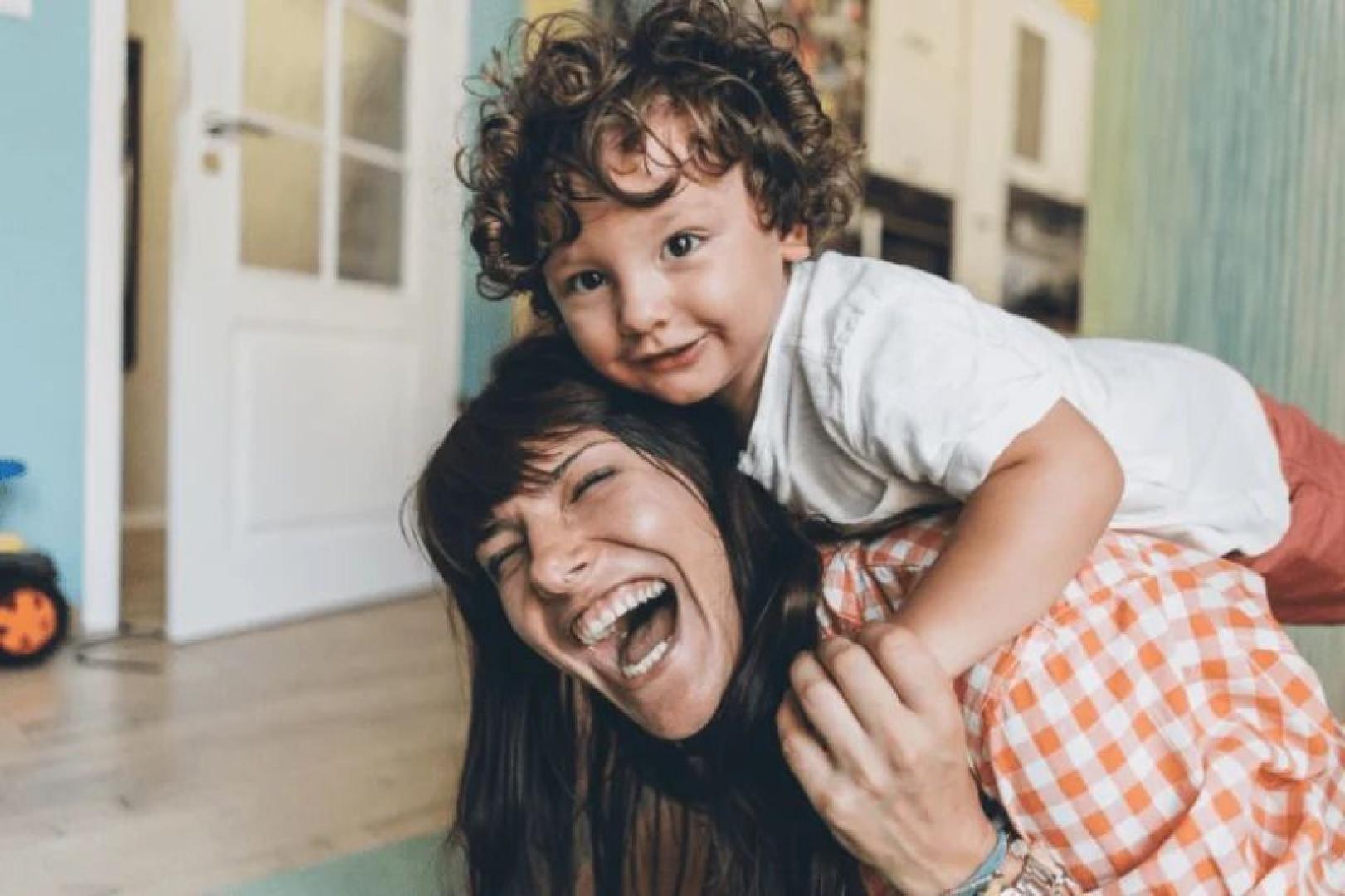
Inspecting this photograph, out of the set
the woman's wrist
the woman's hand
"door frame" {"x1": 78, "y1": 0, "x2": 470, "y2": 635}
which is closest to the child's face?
the woman's hand

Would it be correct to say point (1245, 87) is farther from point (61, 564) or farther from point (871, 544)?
point (61, 564)

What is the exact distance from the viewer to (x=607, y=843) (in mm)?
1049

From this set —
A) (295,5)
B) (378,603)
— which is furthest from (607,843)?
(295,5)

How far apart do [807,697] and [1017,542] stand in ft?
0.52

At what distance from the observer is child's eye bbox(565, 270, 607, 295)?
0.90 meters

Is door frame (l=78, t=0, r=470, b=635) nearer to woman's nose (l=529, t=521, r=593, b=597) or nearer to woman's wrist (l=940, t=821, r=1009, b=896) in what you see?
woman's nose (l=529, t=521, r=593, b=597)

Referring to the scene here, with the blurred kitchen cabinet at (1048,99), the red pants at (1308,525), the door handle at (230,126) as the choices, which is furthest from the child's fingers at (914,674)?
the blurred kitchen cabinet at (1048,99)

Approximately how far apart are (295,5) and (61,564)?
1.17 metres

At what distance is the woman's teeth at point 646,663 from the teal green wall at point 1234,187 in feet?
3.96

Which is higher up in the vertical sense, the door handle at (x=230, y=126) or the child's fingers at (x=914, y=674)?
the door handle at (x=230, y=126)

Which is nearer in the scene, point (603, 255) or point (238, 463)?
point (603, 255)

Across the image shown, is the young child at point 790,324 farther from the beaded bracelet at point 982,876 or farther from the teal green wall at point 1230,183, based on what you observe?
the teal green wall at point 1230,183

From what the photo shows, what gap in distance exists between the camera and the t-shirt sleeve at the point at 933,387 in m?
0.82

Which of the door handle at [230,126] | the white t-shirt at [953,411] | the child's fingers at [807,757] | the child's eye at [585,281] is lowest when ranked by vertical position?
the child's fingers at [807,757]
